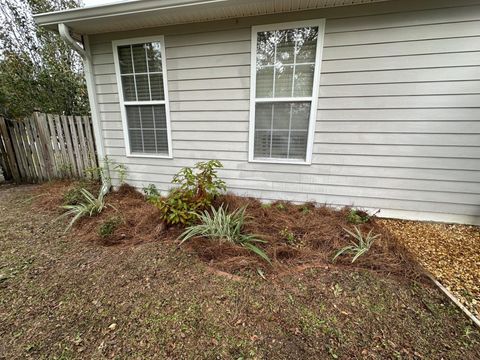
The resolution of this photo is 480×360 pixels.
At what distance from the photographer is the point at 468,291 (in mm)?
1659

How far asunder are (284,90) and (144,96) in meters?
2.16

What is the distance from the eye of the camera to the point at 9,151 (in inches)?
163

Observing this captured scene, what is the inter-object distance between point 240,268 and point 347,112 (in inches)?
91.9

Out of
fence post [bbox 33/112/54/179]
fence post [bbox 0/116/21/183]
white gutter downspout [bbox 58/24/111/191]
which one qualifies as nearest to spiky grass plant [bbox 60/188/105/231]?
white gutter downspout [bbox 58/24/111/191]

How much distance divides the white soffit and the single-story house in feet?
0.05

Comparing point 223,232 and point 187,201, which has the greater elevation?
point 187,201

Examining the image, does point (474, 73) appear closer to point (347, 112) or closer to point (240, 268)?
point (347, 112)

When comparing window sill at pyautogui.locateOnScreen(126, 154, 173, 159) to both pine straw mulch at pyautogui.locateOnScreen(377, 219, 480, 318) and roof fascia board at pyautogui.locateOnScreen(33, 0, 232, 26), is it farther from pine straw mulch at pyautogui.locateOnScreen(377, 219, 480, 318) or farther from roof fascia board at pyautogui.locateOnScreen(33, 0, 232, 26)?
pine straw mulch at pyautogui.locateOnScreen(377, 219, 480, 318)

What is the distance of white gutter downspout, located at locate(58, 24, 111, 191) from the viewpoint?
2.80m

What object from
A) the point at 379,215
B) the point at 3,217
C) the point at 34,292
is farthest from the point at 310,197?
the point at 3,217

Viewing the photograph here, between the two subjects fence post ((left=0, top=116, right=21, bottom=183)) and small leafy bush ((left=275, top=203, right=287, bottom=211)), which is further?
fence post ((left=0, top=116, right=21, bottom=183))

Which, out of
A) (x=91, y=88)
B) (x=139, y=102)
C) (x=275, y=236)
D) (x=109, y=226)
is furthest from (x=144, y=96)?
(x=275, y=236)

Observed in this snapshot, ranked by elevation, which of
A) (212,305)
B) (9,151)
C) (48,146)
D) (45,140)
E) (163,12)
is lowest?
(212,305)

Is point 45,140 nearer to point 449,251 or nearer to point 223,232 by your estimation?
point 223,232
